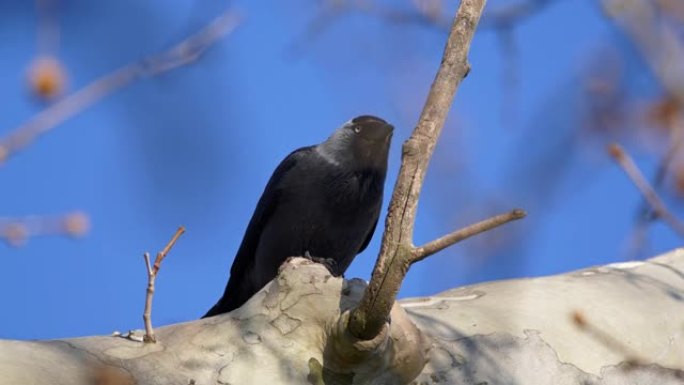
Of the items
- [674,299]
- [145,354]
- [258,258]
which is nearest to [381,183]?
[258,258]

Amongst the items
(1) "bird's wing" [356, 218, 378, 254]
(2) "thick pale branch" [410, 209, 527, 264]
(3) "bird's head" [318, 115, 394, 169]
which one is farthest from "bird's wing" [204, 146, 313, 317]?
(2) "thick pale branch" [410, 209, 527, 264]

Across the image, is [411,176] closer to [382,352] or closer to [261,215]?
[382,352]

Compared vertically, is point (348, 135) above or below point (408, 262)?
above

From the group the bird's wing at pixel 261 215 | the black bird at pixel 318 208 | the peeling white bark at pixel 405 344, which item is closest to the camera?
the peeling white bark at pixel 405 344

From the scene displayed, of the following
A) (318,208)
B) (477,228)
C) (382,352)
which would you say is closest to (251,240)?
(318,208)

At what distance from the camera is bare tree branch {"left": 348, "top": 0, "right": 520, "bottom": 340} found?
3000mm

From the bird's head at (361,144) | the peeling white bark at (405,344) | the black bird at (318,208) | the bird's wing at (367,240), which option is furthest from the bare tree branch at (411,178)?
the bird's wing at (367,240)

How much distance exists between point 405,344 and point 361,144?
2267mm

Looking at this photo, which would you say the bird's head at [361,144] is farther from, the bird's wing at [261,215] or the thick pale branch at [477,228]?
the thick pale branch at [477,228]

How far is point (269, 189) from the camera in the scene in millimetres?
5645

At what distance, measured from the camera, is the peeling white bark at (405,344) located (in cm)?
320

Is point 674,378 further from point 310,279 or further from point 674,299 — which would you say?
point 310,279

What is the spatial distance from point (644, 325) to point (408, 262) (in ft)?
4.91

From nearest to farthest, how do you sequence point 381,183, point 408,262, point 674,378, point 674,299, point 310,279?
point 408,262 → point 310,279 → point 674,378 → point 674,299 → point 381,183
